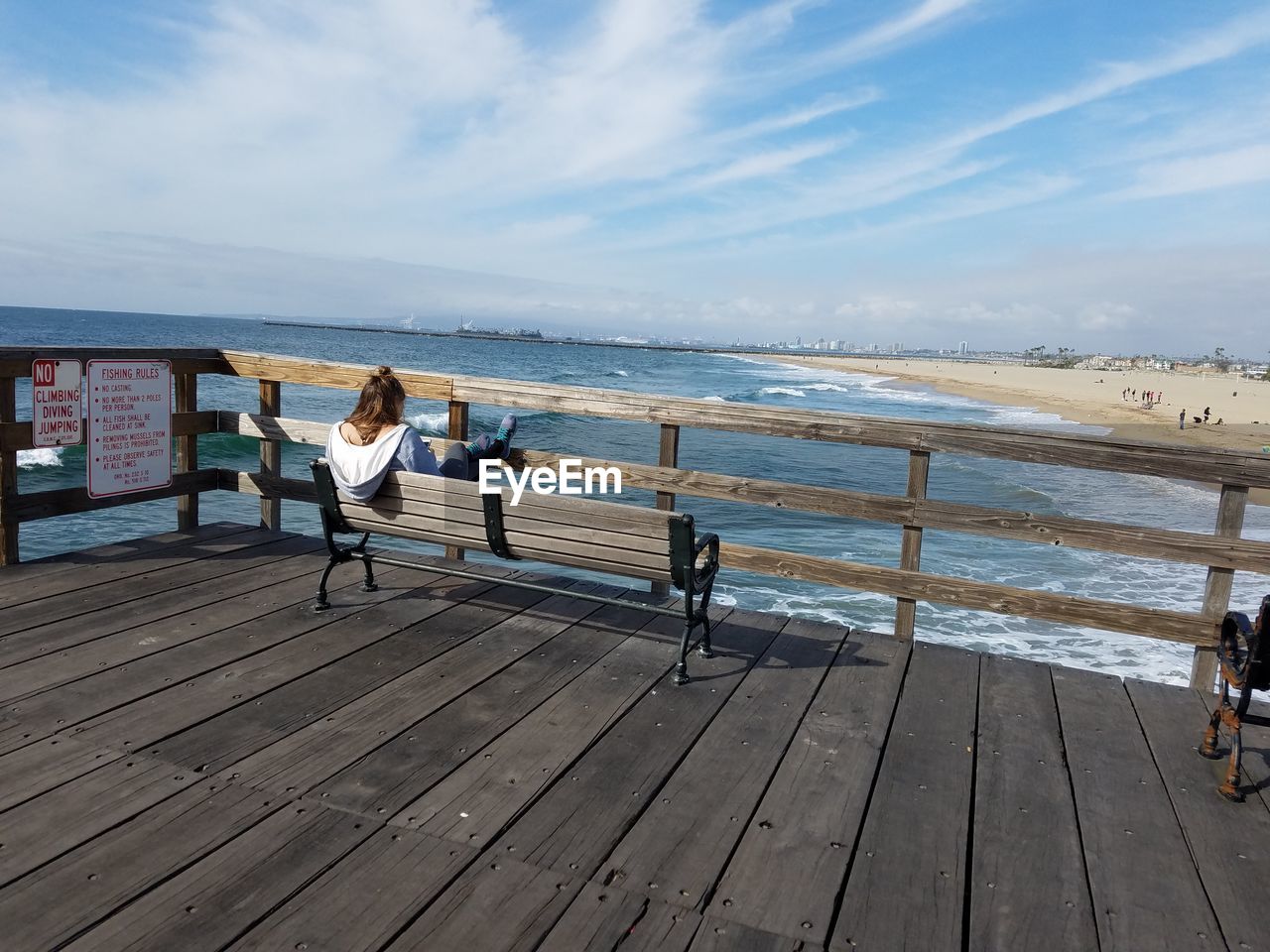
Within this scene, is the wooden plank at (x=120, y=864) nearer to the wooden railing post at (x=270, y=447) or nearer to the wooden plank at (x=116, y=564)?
the wooden plank at (x=116, y=564)

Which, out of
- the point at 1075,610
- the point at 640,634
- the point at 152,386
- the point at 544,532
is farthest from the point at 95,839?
the point at 1075,610

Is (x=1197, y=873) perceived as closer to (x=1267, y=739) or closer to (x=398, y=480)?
(x=1267, y=739)

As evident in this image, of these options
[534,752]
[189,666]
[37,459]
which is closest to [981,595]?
[534,752]

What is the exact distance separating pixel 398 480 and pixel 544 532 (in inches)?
29.1

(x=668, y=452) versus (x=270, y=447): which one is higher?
(x=668, y=452)

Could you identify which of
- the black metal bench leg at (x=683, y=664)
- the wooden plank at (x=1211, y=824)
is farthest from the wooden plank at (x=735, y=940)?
the black metal bench leg at (x=683, y=664)

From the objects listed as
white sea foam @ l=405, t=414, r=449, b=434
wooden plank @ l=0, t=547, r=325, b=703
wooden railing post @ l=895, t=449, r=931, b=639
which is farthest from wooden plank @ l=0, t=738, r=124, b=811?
white sea foam @ l=405, t=414, r=449, b=434

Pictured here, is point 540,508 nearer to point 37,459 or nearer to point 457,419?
point 457,419

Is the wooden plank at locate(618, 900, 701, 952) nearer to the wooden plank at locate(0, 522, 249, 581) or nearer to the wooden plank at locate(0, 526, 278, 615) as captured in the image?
the wooden plank at locate(0, 526, 278, 615)

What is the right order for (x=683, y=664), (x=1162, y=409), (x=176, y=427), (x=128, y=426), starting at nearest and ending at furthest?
(x=683, y=664)
(x=128, y=426)
(x=176, y=427)
(x=1162, y=409)

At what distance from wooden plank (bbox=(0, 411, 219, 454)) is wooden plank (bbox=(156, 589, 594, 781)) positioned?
2199 mm

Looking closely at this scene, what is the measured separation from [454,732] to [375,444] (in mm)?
1507

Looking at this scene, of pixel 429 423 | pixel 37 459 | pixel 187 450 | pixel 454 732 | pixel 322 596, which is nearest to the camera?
pixel 454 732

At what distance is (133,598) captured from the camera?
409cm
